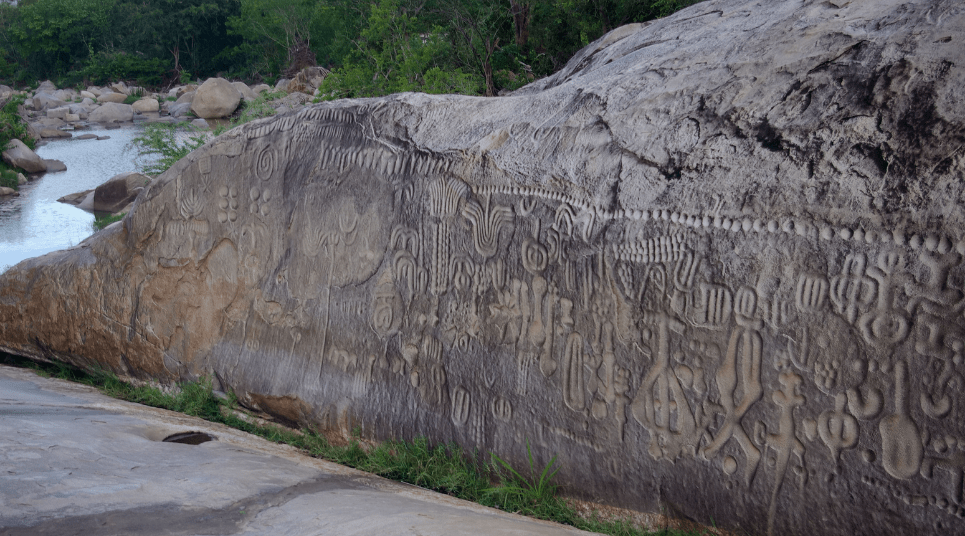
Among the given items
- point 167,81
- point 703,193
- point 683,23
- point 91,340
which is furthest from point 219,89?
point 703,193

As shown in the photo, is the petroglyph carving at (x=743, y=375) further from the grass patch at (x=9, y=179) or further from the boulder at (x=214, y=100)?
the boulder at (x=214, y=100)

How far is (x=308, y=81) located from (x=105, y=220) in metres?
12.3

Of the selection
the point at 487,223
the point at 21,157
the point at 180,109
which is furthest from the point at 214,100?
the point at 487,223

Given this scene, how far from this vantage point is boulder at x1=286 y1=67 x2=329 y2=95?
20047 millimetres

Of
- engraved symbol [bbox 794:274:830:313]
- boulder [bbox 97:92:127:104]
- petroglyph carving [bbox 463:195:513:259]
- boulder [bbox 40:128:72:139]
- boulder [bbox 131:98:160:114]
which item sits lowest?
engraved symbol [bbox 794:274:830:313]

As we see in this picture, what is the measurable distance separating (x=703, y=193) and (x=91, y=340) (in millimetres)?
3630

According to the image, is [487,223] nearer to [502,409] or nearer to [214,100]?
[502,409]

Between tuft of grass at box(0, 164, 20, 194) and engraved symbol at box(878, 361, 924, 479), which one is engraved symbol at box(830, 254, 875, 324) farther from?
tuft of grass at box(0, 164, 20, 194)

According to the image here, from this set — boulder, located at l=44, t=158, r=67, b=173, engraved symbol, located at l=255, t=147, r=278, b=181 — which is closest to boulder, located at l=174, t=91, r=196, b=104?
boulder, located at l=44, t=158, r=67, b=173

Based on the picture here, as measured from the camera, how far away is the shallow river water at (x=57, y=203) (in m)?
9.70

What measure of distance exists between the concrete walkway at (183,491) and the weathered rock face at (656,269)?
36 cm

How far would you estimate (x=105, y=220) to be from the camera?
1040 cm

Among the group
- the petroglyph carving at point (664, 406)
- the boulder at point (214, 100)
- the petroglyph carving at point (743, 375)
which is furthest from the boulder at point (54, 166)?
the petroglyph carving at point (743, 375)

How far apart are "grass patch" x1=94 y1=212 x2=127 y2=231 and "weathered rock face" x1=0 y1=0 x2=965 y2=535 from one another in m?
7.49
